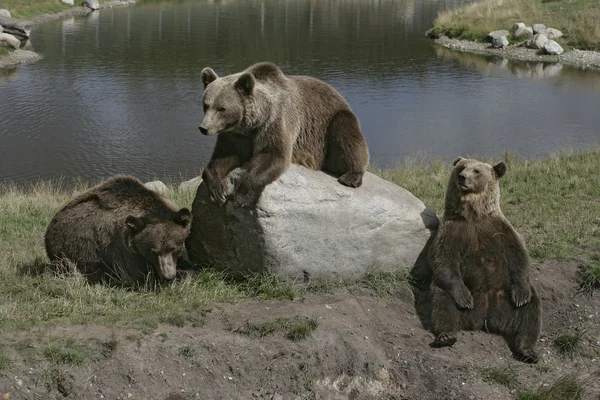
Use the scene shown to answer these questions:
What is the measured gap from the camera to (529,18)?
47.8 m

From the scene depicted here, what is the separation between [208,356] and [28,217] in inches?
240

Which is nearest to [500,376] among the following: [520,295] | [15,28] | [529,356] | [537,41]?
[529,356]

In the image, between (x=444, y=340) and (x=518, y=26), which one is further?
(x=518, y=26)

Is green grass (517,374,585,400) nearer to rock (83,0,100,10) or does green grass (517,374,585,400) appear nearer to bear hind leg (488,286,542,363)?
bear hind leg (488,286,542,363)

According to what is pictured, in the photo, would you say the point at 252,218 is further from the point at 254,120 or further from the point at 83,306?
the point at 83,306

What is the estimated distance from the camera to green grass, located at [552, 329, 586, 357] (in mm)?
8477

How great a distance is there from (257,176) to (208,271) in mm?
1451

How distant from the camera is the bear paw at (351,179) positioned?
8898mm

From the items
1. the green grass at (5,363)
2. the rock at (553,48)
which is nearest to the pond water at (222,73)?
the rock at (553,48)

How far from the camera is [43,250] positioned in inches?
400

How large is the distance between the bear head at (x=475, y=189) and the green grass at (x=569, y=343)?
165 centimetres

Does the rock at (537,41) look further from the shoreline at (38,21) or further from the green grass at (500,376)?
the green grass at (500,376)

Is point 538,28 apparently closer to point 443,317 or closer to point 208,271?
point 443,317

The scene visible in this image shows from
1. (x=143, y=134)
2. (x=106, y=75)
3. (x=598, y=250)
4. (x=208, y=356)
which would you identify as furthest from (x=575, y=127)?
(x=208, y=356)
